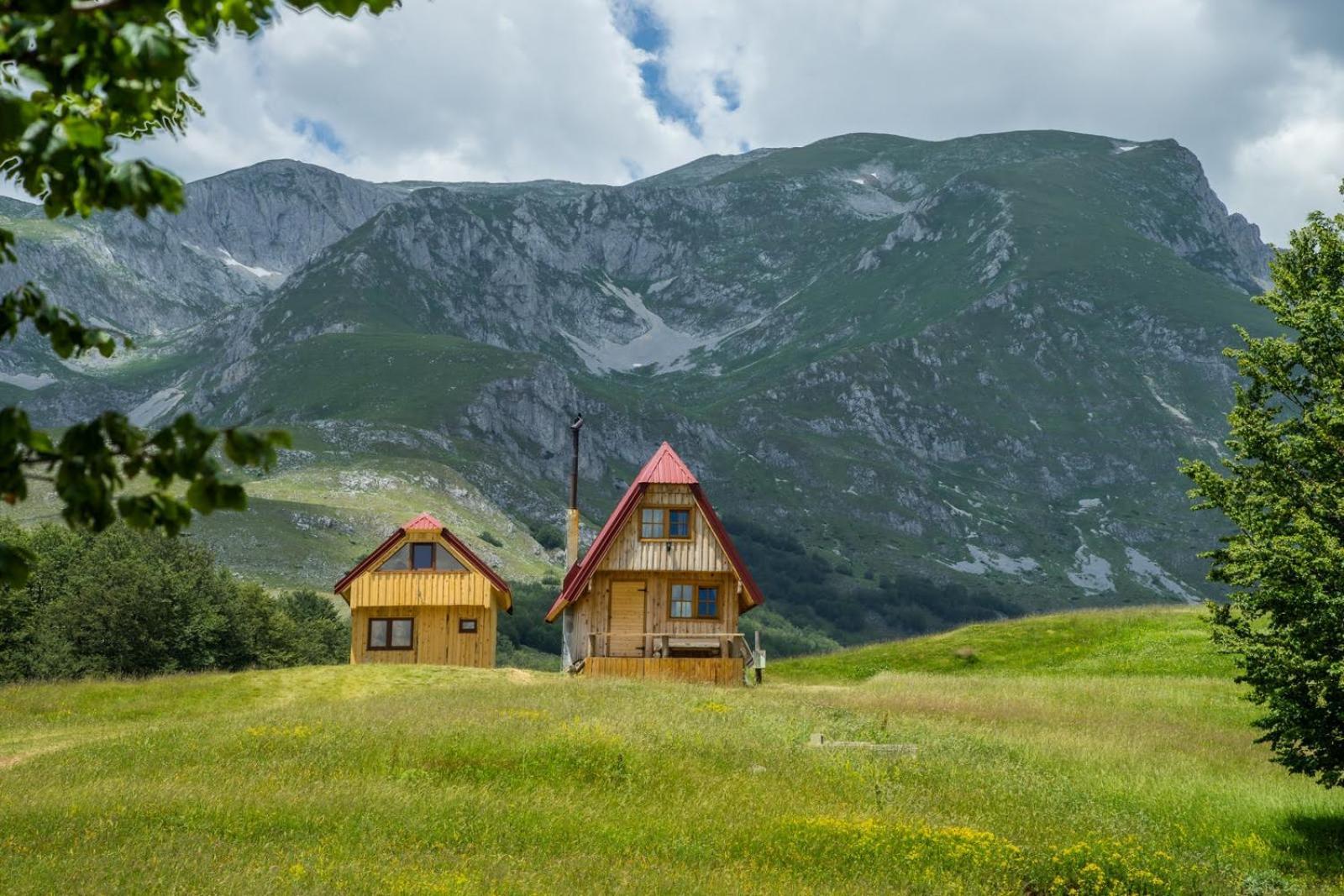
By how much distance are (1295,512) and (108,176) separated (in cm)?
2151

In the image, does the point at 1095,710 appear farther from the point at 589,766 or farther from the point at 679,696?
the point at 589,766

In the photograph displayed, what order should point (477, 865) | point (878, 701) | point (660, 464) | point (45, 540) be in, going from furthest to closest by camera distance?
1. point (45, 540)
2. point (660, 464)
3. point (878, 701)
4. point (477, 865)

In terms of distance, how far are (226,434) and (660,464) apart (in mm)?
43581

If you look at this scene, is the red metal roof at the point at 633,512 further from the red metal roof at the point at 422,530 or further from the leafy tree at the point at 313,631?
the leafy tree at the point at 313,631

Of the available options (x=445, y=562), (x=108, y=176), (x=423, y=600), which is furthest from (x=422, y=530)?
(x=108, y=176)

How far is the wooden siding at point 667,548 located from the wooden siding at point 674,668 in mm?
3883

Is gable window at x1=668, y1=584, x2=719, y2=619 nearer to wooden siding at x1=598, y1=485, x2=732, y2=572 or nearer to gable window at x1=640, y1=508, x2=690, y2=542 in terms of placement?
wooden siding at x1=598, y1=485, x2=732, y2=572

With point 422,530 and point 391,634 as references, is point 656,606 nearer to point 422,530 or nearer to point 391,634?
point 422,530

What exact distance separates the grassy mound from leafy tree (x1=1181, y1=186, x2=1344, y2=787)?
3093 centimetres

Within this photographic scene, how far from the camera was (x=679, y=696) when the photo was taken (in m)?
35.6

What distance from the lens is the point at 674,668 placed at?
47.8 meters

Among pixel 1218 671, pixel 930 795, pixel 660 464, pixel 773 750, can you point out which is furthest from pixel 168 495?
pixel 1218 671

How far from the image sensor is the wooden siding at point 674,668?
4778 cm

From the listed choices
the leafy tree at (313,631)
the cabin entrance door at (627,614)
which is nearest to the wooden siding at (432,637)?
the cabin entrance door at (627,614)
